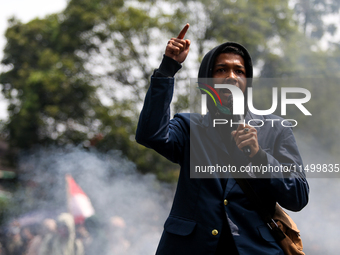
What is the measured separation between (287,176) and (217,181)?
285 millimetres

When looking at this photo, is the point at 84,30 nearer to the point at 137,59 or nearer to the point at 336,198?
the point at 137,59

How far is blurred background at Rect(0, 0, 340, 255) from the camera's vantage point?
9.27m

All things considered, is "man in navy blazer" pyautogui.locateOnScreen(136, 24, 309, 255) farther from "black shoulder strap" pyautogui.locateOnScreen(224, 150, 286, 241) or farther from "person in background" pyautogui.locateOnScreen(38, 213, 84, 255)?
"person in background" pyautogui.locateOnScreen(38, 213, 84, 255)

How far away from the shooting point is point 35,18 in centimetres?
1548

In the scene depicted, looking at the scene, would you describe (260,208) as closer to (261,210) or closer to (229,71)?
(261,210)

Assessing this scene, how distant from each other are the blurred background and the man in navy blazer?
7330 millimetres

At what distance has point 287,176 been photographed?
1.44 meters

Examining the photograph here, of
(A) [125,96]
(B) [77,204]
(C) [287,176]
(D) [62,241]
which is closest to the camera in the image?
(C) [287,176]

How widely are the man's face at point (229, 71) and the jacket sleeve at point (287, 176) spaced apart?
0.31m

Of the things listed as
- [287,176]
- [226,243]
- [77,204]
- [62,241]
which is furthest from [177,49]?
[77,204]

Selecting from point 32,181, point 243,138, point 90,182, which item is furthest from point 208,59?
point 32,181

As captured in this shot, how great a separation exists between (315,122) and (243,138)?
482 inches

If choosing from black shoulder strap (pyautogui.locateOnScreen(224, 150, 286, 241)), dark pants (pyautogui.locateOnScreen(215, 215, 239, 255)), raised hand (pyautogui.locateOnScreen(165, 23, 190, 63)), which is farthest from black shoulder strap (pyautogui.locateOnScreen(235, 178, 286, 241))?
raised hand (pyautogui.locateOnScreen(165, 23, 190, 63))

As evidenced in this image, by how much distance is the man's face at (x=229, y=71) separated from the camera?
65.7 inches
